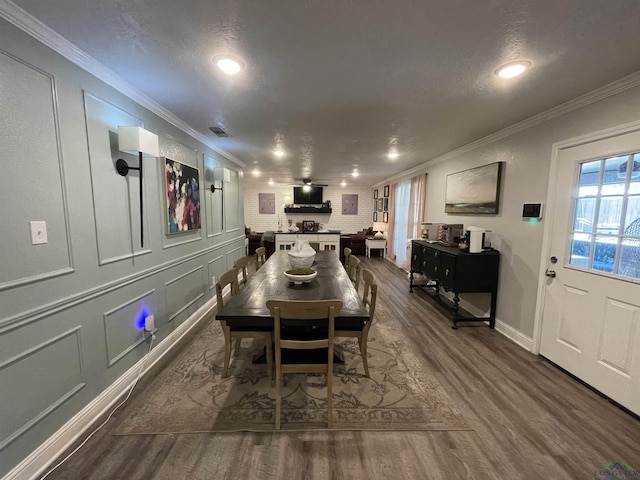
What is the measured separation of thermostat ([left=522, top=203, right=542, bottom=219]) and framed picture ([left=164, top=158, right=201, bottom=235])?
3715 millimetres

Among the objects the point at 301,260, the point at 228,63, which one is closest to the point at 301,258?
the point at 301,260

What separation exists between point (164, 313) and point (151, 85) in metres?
2.07

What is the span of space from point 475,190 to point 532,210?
0.94 m

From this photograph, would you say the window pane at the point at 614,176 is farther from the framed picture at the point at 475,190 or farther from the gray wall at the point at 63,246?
the gray wall at the point at 63,246

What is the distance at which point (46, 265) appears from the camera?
144cm

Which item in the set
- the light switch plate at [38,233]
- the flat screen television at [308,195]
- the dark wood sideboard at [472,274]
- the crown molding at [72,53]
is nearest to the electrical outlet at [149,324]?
the light switch plate at [38,233]

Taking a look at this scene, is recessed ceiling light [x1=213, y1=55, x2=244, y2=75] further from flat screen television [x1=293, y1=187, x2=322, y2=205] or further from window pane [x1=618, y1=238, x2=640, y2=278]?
flat screen television [x1=293, y1=187, x2=322, y2=205]

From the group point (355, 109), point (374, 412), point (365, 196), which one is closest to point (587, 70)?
point (355, 109)

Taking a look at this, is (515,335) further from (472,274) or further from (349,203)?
(349,203)

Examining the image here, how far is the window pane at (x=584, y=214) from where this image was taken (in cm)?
212

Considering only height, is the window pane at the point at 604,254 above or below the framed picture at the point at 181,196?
below

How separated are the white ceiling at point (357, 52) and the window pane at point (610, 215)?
0.89 m

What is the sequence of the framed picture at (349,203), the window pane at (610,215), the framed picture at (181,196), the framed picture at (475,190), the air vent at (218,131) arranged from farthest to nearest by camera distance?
1. the framed picture at (349,203)
2. the framed picture at (475,190)
3. the air vent at (218,131)
4. the framed picture at (181,196)
5. the window pane at (610,215)

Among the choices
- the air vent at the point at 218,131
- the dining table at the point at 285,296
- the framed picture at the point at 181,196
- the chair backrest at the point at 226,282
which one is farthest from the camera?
the air vent at the point at 218,131
